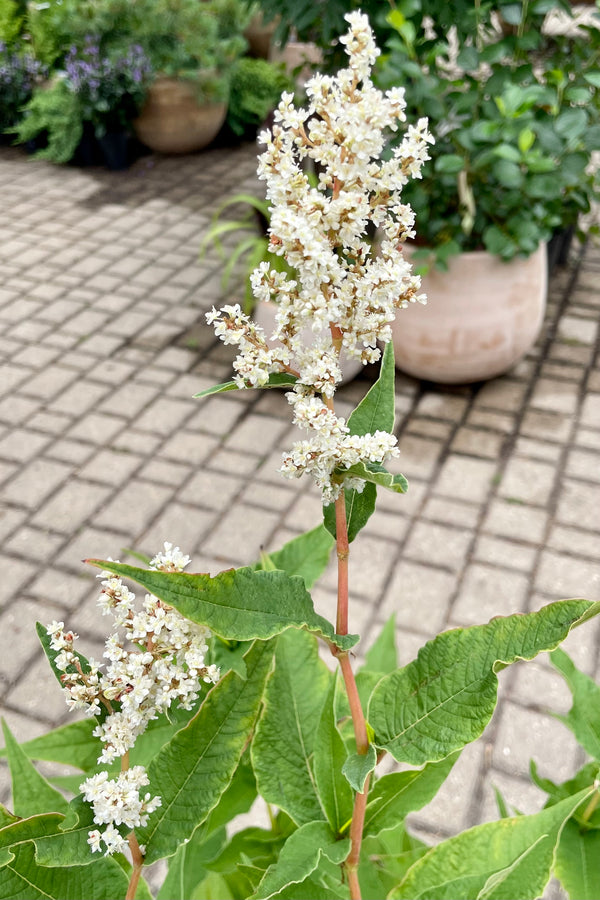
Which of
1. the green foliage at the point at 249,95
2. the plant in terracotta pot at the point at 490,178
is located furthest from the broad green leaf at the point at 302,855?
the green foliage at the point at 249,95

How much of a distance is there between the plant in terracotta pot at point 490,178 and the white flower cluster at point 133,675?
3013 mm

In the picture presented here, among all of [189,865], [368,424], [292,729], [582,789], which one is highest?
[368,424]

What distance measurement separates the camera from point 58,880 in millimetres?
894

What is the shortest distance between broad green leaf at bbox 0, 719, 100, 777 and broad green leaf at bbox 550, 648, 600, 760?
705 mm

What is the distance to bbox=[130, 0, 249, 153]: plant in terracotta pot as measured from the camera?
7.02m

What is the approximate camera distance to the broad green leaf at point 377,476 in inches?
27.3

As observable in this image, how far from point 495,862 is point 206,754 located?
389 millimetres

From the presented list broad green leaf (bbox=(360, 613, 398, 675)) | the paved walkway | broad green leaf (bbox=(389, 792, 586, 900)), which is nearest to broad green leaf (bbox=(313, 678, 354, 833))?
broad green leaf (bbox=(389, 792, 586, 900))

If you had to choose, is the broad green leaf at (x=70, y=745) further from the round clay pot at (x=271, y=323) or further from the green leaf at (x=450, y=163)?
the green leaf at (x=450, y=163)

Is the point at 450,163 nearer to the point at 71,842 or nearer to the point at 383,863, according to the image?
the point at 383,863

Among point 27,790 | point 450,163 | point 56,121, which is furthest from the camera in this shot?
point 56,121

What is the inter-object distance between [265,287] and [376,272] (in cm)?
12

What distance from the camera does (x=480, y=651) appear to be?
0.88 meters

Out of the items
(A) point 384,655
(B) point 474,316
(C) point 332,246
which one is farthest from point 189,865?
(B) point 474,316
